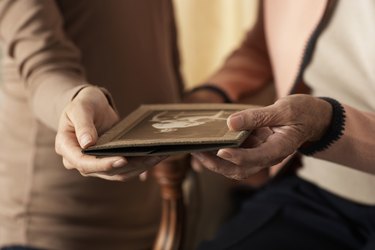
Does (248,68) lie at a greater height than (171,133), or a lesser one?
lesser

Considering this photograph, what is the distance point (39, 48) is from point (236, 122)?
41cm

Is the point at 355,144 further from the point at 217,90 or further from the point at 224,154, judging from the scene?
the point at 217,90

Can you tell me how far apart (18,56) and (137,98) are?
23 centimetres

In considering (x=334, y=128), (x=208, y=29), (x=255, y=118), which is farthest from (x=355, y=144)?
(x=208, y=29)

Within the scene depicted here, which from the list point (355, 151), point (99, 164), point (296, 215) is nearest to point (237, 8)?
point (296, 215)

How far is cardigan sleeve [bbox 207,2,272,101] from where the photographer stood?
1.18 metres

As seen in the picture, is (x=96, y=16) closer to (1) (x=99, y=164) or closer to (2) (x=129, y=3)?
(2) (x=129, y=3)

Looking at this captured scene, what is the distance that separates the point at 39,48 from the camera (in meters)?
0.96

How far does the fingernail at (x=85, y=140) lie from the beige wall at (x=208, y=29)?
95 centimetres

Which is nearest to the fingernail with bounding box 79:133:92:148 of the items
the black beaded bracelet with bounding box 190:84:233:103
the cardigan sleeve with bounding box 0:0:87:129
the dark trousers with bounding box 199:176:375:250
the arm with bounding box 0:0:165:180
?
the arm with bounding box 0:0:165:180

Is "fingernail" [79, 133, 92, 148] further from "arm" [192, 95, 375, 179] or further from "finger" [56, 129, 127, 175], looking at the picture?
"arm" [192, 95, 375, 179]

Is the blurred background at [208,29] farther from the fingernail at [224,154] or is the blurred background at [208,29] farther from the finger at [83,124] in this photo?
the fingernail at [224,154]

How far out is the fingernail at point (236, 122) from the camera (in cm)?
69

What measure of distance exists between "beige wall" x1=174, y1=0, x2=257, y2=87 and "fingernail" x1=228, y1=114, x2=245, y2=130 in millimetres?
948
